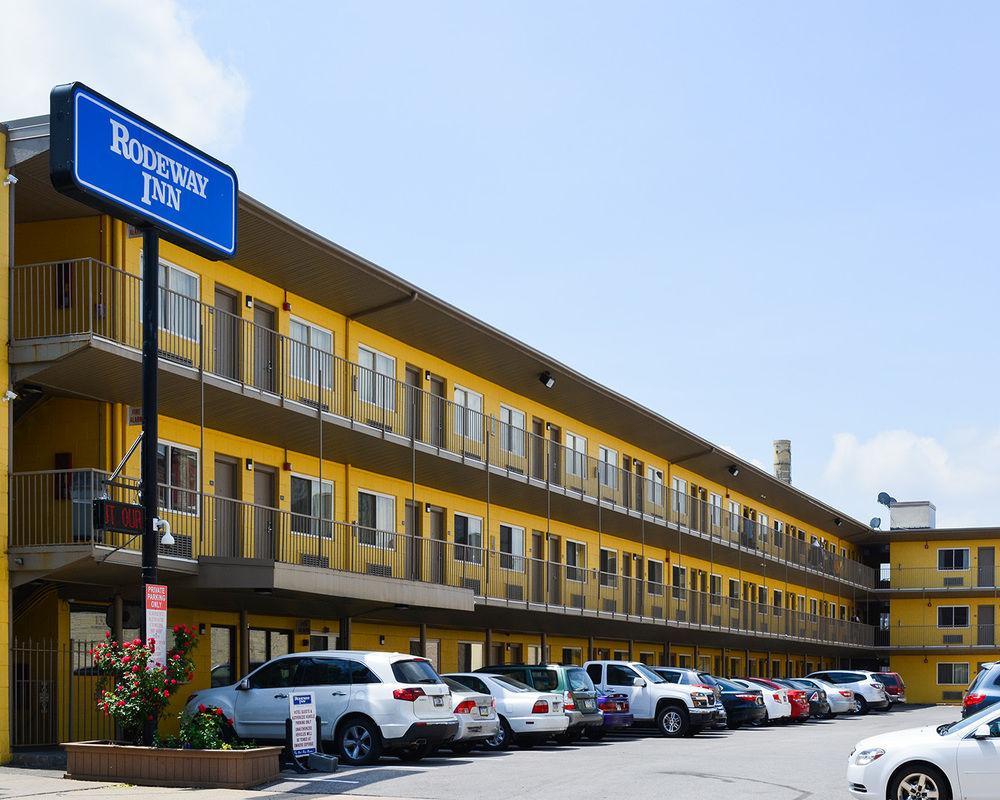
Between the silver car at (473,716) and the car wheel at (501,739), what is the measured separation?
0.80 meters

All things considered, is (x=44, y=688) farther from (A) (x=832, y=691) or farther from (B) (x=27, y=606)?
(A) (x=832, y=691)

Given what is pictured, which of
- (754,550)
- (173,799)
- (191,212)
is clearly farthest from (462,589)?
(754,550)

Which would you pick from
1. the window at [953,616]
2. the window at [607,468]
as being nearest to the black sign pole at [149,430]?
the window at [607,468]

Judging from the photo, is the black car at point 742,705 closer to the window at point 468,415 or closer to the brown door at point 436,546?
the brown door at point 436,546

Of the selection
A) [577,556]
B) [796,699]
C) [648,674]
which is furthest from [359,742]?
[577,556]

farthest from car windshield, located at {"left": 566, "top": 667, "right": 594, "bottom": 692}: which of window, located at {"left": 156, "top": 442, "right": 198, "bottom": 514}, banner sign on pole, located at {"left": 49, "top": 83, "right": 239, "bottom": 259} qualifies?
banner sign on pole, located at {"left": 49, "top": 83, "right": 239, "bottom": 259}

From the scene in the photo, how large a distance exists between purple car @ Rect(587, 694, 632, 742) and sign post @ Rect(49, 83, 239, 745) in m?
13.2

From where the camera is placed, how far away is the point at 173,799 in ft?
52.1

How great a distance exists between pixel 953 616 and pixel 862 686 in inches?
853

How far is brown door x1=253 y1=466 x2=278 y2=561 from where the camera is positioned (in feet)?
84.1

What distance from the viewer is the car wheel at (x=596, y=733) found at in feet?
89.9

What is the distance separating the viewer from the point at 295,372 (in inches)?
1072

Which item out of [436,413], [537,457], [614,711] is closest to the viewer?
[614,711]

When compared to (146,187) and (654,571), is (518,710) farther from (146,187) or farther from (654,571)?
(654,571)
